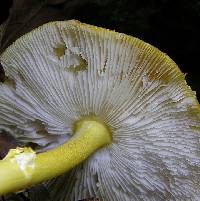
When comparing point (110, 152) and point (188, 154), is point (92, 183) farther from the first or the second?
point (188, 154)

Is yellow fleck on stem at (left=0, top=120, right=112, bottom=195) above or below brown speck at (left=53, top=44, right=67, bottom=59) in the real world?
below

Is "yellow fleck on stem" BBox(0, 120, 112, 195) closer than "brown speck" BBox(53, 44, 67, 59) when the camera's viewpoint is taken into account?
Yes

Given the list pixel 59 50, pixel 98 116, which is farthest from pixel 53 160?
pixel 59 50

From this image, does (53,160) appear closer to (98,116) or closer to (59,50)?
(98,116)

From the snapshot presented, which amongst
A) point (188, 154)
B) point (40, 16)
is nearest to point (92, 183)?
point (188, 154)

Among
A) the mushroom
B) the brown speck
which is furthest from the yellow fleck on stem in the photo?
the brown speck

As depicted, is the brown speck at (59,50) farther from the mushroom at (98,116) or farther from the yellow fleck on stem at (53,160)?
the yellow fleck on stem at (53,160)

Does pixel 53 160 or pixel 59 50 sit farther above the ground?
pixel 59 50

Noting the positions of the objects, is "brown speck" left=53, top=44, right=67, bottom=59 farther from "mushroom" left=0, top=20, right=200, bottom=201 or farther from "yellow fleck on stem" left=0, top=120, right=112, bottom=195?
"yellow fleck on stem" left=0, top=120, right=112, bottom=195

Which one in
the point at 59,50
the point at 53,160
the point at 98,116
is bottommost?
the point at 53,160
